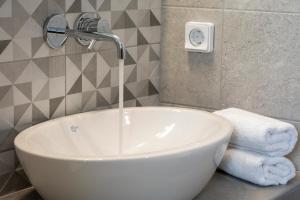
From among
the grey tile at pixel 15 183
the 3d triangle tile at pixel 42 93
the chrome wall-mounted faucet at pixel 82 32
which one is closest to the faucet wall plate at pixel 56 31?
the chrome wall-mounted faucet at pixel 82 32

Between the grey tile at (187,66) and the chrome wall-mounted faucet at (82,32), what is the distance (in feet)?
0.97

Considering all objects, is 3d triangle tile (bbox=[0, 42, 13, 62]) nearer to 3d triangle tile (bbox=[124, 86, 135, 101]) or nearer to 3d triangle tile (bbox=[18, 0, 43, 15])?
3d triangle tile (bbox=[18, 0, 43, 15])

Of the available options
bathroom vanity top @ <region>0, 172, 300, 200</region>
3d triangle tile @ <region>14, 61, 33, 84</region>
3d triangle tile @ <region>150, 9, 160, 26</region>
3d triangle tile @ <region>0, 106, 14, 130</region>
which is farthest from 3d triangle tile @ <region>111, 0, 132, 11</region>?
bathroom vanity top @ <region>0, 172, 300, 200</region>

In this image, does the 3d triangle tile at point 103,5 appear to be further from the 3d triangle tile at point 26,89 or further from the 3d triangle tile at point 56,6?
the 3d triangle tile at point 26,89

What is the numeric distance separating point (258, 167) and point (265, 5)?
0.45m

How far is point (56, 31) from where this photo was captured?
1354 mm

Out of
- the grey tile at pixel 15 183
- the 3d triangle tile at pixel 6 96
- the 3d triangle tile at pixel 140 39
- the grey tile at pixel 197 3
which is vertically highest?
the grey tile at pixel 197 3

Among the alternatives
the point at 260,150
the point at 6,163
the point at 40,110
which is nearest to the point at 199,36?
the point at 260,150

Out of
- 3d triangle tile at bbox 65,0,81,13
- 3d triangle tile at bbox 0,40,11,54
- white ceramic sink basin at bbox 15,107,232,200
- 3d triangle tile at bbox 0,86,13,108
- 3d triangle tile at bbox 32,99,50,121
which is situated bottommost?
white ceramic sink basin at bbox 15,107,232,200

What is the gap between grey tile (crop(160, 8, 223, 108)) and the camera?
161 centimetres

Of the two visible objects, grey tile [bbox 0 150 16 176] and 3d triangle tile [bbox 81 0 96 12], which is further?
3d triangle tile [bbox 81 0 96 12]

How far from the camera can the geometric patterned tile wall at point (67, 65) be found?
128 centimetres

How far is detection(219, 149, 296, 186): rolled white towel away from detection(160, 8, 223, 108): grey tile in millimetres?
255

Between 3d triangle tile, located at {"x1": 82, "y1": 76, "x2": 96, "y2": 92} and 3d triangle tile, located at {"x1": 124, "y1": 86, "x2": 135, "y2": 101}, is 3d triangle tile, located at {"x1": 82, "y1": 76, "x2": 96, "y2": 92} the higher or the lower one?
the higher one
